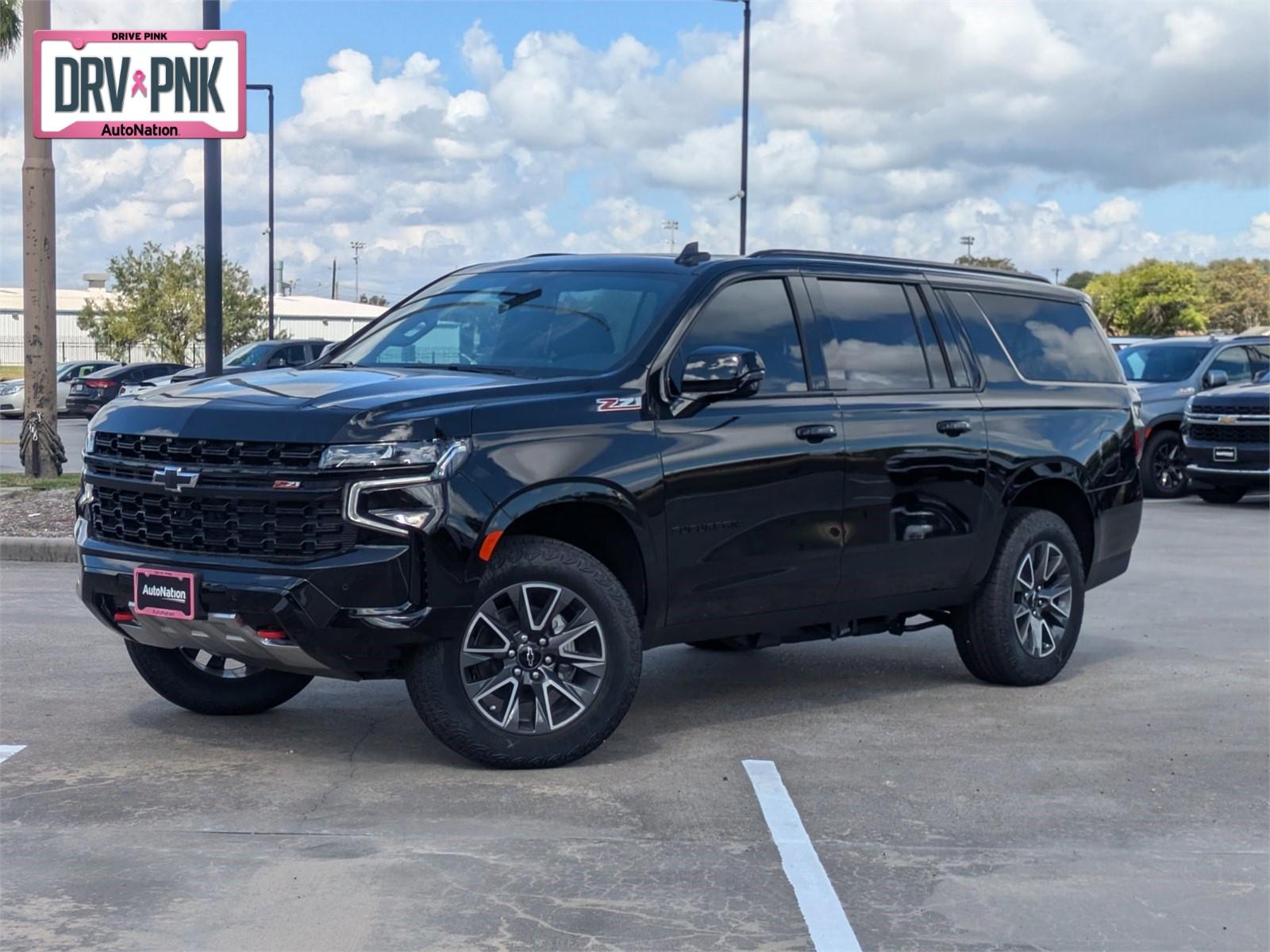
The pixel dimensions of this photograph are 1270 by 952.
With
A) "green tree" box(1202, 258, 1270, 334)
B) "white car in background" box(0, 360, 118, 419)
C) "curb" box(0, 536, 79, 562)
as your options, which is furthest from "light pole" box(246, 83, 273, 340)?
"green tree" box(1202, 258, 1270, 334)

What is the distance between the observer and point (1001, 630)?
8188 millimetres

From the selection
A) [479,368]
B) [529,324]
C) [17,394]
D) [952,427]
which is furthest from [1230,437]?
[17,394]

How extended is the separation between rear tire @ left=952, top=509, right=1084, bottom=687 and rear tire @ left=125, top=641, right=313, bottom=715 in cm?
323

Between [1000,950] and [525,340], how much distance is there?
3365 mm

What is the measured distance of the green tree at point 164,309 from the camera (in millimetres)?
59531

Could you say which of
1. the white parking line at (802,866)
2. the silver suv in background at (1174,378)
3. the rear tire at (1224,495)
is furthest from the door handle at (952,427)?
the rear tire at (1224,495)

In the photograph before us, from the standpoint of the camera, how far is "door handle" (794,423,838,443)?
712cm

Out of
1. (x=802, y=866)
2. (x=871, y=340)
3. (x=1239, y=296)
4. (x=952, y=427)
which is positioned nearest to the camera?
(x=802, y=866)

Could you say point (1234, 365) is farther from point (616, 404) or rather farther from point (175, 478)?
point (175, 478)

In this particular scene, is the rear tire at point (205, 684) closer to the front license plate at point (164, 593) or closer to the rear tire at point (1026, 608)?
the front license plate at point (164, 593)

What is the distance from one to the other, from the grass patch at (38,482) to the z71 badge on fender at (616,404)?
999 cm

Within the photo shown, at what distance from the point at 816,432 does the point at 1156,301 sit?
4173 inches

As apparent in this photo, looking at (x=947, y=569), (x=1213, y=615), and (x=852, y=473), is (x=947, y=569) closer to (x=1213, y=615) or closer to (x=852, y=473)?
(x=852, y=473)

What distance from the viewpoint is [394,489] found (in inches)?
230
